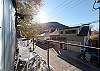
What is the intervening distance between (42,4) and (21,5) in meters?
1.82

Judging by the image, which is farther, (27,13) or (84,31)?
(84,31)

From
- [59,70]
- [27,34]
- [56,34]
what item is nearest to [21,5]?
[27,34]

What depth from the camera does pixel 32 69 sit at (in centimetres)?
534

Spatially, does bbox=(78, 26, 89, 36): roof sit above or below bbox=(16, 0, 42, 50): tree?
below

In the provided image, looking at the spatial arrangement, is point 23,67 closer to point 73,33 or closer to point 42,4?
point 42,4

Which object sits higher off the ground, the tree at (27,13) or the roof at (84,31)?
the tree at (27,13)

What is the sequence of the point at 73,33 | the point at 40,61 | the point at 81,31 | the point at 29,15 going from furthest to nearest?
the point at 73,33 < the point at 81,31 < the point at 29,15 < the point at 40,61

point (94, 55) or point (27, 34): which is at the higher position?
point (27, 34)

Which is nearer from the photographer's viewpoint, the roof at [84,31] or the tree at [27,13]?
the tree at [27,13]

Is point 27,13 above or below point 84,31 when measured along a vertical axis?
above

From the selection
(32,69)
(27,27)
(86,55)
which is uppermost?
(27,27)

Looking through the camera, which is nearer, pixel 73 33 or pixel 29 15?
pixel 29 15

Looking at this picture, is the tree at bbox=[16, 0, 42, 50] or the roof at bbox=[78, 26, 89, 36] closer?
the tree at bbox=[16, 0, 42, 50]

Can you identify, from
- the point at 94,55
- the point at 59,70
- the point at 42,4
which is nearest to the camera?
the point at 59,70
